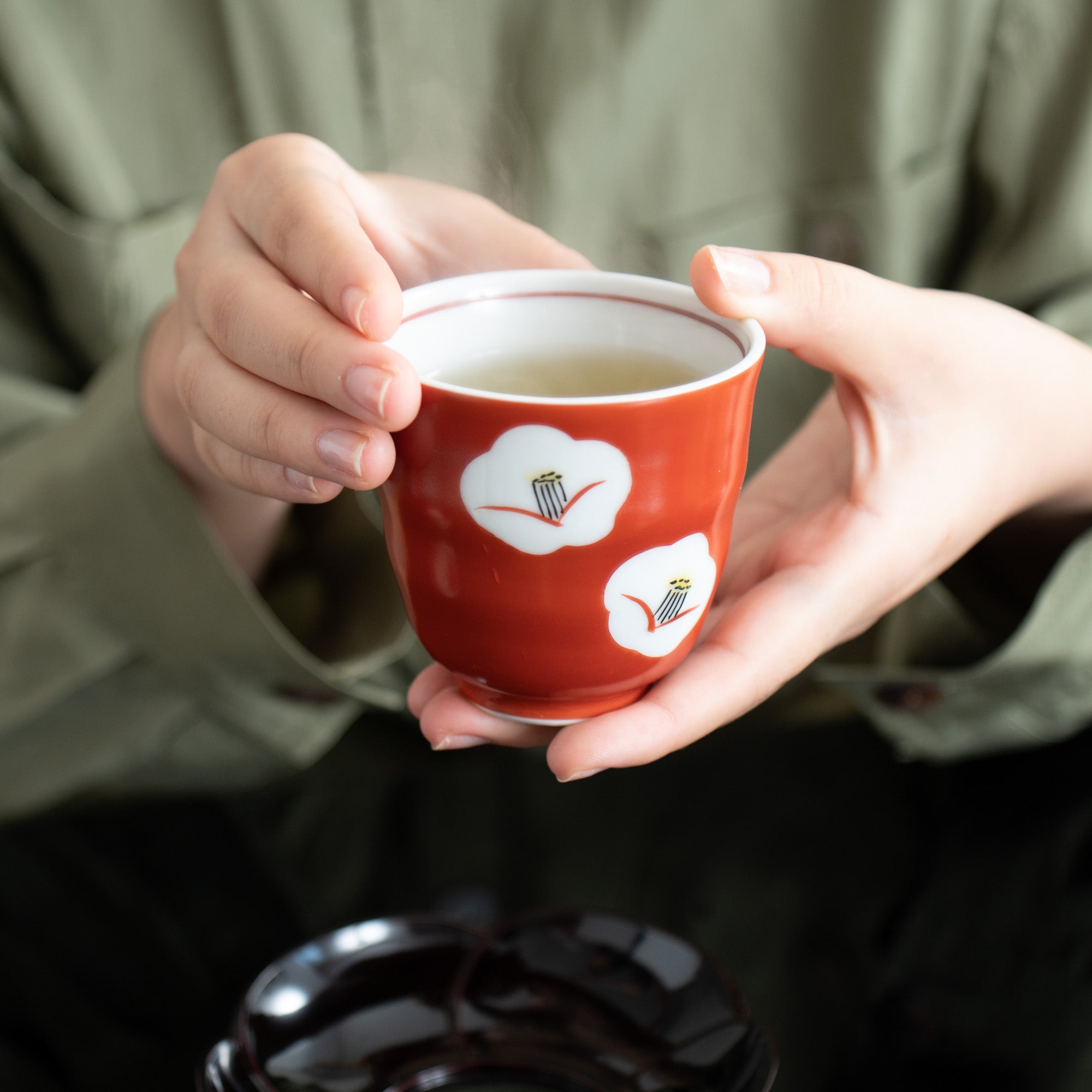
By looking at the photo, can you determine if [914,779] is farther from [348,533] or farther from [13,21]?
[13,21]

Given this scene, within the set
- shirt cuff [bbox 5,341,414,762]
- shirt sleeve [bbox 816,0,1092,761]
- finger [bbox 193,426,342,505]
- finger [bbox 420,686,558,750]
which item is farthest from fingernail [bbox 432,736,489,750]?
shirt sleeve [bbox 816,0,1092,761]

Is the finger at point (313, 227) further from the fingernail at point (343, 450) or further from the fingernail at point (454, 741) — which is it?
the fingernail at point (454, 741)

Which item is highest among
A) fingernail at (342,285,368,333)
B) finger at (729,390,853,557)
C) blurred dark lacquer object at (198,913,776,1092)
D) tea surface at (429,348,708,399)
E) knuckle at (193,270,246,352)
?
fingernail at (342,285,368,333)

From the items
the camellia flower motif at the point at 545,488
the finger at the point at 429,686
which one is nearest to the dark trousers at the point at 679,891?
the finger at the point at 429,686

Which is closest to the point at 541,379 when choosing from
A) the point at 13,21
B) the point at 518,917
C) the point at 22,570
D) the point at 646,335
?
the point at 646,335

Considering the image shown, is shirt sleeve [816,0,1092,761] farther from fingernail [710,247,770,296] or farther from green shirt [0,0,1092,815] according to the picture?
fingernail [710,247,770,296]

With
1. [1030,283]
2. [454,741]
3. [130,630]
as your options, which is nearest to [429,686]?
[454,741]

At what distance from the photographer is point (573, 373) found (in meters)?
0.37

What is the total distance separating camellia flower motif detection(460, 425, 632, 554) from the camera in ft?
0.89

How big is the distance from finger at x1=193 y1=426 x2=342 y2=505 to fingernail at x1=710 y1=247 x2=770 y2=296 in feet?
0.49

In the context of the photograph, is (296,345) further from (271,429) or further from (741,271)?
A: (741,271)

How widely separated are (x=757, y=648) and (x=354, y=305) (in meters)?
0.20

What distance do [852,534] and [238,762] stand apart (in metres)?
0.48

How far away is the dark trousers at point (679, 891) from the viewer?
41 centimetres
